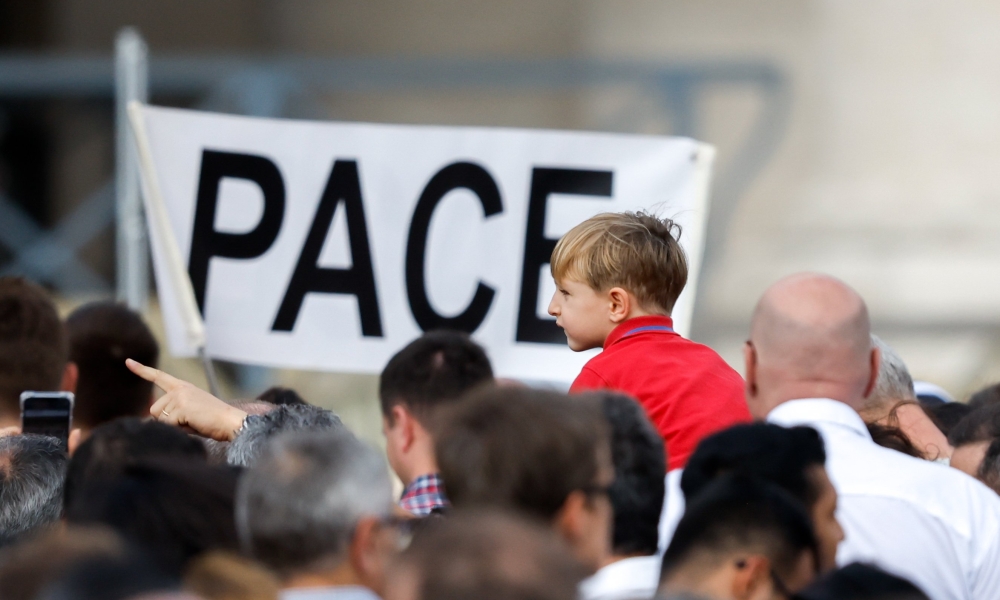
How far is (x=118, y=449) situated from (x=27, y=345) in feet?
4.80

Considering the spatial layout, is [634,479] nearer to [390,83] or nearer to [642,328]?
[642,328]

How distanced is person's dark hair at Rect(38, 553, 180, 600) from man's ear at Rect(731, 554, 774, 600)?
74 centimetres

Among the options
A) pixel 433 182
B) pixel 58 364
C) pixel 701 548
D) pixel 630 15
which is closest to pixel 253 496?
pixel 701 548

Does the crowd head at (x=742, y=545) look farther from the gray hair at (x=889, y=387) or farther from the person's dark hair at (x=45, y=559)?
the gray hair at (x=889, y=387)

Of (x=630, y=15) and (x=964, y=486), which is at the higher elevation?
(x=630, y=15)

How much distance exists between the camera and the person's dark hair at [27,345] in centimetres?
346

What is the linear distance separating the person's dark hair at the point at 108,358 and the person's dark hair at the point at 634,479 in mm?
2114

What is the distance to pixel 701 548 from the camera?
70.4 inches

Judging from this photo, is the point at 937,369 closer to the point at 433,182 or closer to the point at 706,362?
the point at 433,182

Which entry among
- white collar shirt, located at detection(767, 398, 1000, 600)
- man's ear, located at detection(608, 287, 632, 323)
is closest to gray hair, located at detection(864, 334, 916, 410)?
man's ear, located at detection(608, 287, 632, 323)

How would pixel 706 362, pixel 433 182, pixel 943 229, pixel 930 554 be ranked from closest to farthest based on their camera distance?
pixel 930 554
pixel 706 362
pixel 433 182
pixel 943 229

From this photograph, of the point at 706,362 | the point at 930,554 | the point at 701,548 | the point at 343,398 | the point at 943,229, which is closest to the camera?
the point at 701,548

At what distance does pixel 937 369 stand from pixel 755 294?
0.92 meters

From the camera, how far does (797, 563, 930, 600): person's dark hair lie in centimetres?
157
